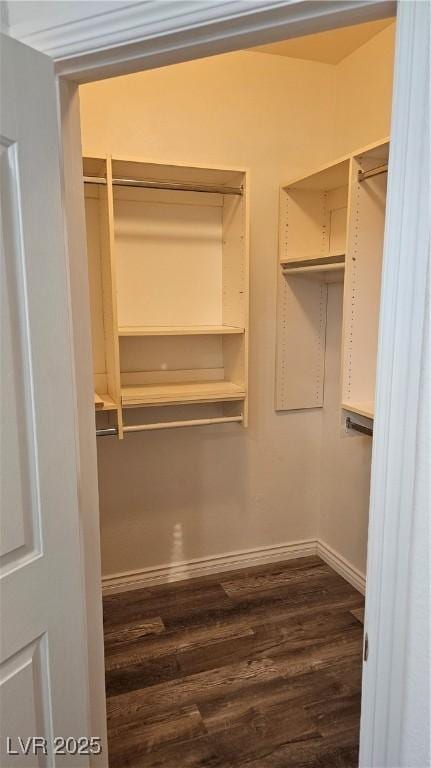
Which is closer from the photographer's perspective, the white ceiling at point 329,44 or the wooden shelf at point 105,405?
the wooden shelf at point 105,405

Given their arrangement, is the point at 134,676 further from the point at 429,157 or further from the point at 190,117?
the point at 190,117

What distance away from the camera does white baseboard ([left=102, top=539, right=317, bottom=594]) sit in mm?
2717

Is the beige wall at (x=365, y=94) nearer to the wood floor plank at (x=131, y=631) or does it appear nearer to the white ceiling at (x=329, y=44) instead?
the white ceiling at (x=329, y=44)

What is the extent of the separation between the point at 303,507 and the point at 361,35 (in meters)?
2.55

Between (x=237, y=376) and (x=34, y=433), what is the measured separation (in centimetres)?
160

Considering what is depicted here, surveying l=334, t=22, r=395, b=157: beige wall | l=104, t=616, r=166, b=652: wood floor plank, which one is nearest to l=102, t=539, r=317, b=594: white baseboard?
l=104, t=616, r=166, b=652: wood floor plank

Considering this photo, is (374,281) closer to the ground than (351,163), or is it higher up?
closer to the ground

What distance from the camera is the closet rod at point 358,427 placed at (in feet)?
7.00

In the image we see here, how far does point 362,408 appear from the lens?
212 centimetres

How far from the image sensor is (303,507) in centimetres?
306

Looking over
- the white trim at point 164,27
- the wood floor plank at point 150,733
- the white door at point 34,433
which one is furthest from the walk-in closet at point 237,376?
the white trim at point 164,27

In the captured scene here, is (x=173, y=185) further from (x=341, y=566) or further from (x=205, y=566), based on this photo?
(x=341, y=566)

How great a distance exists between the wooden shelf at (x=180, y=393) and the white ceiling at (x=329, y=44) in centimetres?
161

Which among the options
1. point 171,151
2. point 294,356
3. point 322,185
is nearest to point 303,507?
point 294,356
